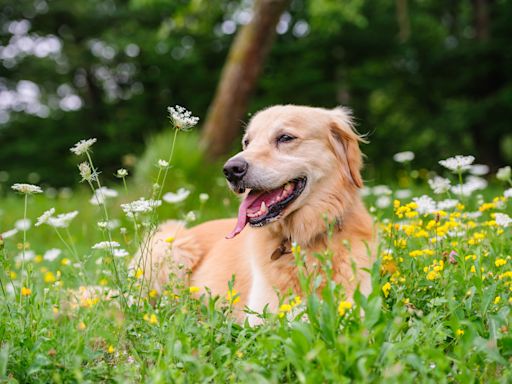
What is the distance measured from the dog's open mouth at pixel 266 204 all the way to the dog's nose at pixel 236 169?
214mm

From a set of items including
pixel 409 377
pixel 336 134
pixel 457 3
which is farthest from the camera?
pixel 457 3

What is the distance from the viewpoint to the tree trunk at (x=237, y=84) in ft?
30.7

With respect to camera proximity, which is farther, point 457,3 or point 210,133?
point 457,3

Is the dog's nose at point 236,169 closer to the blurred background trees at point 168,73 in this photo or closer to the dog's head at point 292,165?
the dog's head at point 292,165

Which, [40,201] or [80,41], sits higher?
[80,41]

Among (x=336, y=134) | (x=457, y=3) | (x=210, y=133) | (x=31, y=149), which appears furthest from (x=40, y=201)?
(x=457, y=3)

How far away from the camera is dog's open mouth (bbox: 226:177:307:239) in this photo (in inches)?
132

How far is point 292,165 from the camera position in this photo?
11.3 feet

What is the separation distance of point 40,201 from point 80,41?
14841 millimetres

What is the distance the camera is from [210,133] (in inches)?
374

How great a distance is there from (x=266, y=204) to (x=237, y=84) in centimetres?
633

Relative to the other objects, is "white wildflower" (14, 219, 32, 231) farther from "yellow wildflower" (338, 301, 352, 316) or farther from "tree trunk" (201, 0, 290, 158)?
"tree trunk" (201, 0, 290, 158)

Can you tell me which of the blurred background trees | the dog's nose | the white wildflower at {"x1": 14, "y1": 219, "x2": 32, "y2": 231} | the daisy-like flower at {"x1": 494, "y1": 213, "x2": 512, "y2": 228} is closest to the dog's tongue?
the dog's nose

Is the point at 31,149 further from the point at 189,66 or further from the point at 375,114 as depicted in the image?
the point at 375,114
